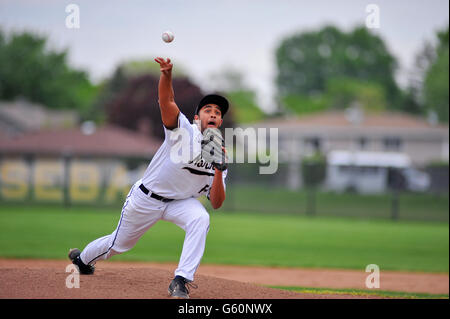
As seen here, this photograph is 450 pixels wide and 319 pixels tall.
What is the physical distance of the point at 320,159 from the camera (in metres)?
38.8

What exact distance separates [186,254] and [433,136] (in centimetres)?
4133

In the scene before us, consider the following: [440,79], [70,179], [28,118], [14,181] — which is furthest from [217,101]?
[28,118]

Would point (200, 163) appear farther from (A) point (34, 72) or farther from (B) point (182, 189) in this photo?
(A) point (34, 72)

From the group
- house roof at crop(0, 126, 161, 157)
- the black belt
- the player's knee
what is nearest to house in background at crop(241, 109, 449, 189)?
house roof at crop(0, 126, 161, 157)

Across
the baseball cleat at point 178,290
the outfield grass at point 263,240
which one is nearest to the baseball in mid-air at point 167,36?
the baseball cleat at point 178,290

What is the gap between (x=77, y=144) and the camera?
32.6 meters

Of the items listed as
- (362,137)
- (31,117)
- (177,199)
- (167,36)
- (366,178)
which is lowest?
(177,199)

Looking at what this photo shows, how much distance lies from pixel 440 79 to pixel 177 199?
17021mm

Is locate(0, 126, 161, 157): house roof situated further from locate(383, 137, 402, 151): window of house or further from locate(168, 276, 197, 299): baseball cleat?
locate(168, 276, 197, 299): baseball cleat

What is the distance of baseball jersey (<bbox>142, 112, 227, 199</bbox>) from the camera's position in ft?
17.5

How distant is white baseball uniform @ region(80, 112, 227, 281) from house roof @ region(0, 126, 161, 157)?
85.3ft

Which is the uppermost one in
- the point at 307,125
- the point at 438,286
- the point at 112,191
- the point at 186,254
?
the point at 307,125
